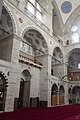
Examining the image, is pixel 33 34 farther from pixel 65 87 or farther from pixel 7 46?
pixel 65 87

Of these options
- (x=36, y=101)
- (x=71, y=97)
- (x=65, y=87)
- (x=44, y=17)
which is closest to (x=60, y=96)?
(x=65, y=87)

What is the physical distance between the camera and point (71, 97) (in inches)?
756

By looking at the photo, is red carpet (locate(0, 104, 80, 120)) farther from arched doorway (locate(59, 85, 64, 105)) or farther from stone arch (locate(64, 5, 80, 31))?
stone arch (locate(64, 5, 80, 31))

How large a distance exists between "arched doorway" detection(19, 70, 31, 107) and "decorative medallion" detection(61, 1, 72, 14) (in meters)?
10.8

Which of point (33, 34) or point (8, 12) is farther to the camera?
point (33, 34)

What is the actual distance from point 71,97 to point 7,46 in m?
12.9

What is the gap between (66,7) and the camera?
18766 millimetres

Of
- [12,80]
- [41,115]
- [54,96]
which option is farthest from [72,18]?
[41,115]

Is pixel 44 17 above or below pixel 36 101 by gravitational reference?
above

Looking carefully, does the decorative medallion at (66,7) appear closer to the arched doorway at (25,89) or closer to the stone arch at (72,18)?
the stone arch at (72,18)

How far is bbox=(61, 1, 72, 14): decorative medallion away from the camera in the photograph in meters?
18.5

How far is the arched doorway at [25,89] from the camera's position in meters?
12.7

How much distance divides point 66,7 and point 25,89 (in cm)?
1258

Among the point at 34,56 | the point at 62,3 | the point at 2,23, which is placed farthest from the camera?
the point at 62,3
